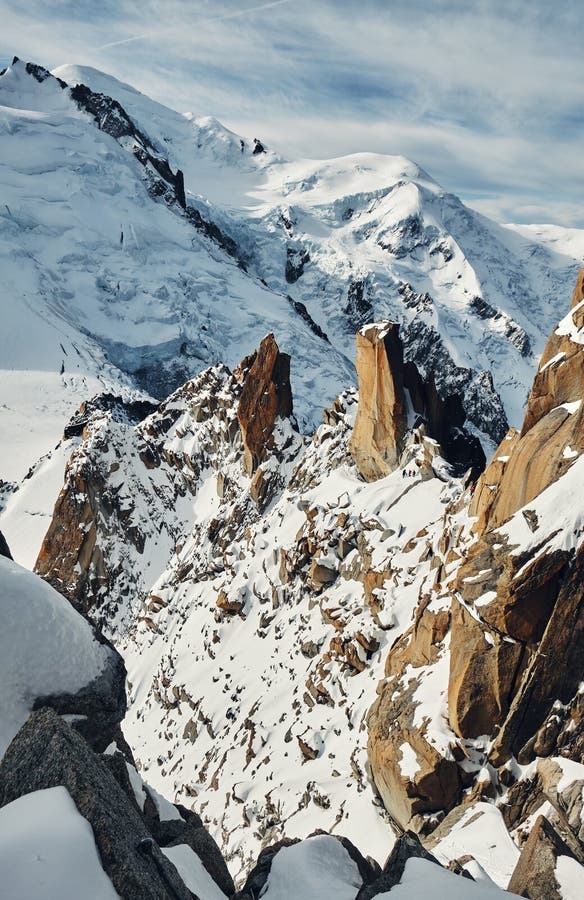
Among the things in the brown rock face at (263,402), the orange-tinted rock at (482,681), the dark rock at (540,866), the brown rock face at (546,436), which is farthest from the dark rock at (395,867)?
the brown rock face at (263,402)

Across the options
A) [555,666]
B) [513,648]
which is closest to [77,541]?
[513,648]

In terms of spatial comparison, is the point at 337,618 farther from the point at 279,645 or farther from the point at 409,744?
the point at 409,744

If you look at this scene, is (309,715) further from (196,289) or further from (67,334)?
(196,289)

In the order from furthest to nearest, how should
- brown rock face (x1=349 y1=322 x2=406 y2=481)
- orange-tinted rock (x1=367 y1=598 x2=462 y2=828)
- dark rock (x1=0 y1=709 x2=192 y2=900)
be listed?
brown rock face (x1=349 y1=322 x2=406 y2=481) < orange-tinted rock (x1=367 y1=598 x2=462 y2=828) < dark rock (x1=0 y1=709 x2=192 y2=900)

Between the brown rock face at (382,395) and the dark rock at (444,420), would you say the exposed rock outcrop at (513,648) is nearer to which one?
the dark rock at (444,420)

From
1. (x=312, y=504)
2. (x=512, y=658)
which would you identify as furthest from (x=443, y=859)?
(x=312, y=504)

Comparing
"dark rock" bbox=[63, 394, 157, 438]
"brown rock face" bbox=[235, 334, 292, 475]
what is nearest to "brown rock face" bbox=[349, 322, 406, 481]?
"brown rock face" bbox=[235, 334, 292, 475]

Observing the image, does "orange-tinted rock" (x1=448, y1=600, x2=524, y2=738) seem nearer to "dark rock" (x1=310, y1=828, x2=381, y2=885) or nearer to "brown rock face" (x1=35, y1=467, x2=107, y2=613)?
"dark rock" (x1=310, y1=828, x2=381, y2=885)
